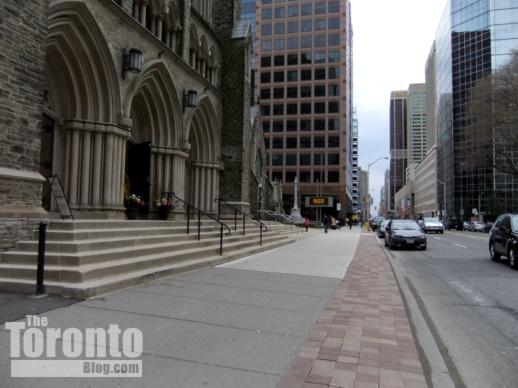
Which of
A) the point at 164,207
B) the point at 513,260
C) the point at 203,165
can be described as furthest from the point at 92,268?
the point at 203,165

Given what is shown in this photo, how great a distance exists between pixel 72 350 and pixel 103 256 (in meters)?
4.10

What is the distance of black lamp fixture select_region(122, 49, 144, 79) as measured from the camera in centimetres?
1412

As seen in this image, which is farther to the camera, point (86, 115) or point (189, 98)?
point (189, 98)

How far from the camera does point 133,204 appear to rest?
52.4 feet

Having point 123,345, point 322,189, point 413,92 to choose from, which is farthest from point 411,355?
point 413,92

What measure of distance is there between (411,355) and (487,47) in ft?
292

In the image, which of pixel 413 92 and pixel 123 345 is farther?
pixel 413 92

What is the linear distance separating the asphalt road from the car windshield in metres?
8.20

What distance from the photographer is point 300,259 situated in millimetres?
14672

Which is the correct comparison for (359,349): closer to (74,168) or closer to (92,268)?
(92,268)

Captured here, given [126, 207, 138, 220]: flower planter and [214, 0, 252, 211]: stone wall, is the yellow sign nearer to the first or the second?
[214, 0, 252, 211]: stone wall

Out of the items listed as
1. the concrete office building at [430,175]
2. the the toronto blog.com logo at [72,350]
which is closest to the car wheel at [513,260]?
the the toronto blog.com logo at [72,350]

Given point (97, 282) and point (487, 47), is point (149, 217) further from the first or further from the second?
point (487, 47)

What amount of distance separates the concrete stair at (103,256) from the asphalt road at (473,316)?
5.06 metres
